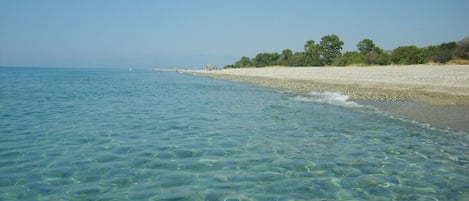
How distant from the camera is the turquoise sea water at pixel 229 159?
6.06 m

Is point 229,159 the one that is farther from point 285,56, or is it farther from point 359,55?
point 285,56

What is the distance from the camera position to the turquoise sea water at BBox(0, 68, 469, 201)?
6062 mm

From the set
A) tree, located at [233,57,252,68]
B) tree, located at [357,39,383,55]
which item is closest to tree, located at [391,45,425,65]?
tree, located at [357,39,383,55]

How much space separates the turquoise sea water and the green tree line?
1559 inches

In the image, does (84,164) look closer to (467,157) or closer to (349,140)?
(349,140)

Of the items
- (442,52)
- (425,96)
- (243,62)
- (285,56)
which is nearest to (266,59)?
(285,56)

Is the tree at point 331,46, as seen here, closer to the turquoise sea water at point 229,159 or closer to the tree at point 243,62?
the tree at point 243,62

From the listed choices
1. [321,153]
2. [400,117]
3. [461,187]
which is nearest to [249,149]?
[321,153]

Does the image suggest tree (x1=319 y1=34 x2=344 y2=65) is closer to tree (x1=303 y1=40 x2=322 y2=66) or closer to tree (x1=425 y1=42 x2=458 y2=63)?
tree (x1=303 y1=40 x2=322 y2=66)

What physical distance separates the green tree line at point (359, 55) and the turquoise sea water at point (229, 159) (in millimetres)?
39610

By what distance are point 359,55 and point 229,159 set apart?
214ft

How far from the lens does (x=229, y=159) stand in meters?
8.02

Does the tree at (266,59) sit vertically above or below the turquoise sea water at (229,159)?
above

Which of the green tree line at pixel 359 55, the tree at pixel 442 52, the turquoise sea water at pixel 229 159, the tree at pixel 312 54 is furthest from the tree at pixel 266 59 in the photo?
the turquoise sea water at pixel 229 159
